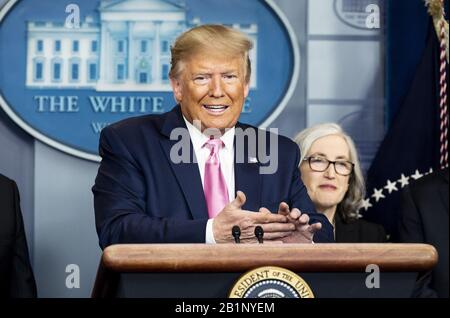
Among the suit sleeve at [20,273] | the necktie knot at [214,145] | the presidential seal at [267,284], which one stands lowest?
the suit sleeve at [20,273]

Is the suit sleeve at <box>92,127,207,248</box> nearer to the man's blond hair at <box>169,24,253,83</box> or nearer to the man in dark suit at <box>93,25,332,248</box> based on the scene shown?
the man in dark suit at <box>93,25,332,248</box>

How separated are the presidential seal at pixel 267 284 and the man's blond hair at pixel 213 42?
1.00 metres

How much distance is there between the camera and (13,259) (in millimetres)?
3180

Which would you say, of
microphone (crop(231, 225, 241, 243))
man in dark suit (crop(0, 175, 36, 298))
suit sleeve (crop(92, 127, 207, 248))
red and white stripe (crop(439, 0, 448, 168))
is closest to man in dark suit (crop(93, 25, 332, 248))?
suit sleeve (crop(92, 127, 207, 248))

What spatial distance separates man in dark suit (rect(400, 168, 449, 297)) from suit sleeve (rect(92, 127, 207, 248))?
4.15 ft

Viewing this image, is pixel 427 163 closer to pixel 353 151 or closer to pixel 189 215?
pixel 353 151

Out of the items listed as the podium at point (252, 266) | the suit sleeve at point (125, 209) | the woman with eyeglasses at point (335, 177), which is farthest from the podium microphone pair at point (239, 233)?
the woman with eyeglasses at point (335, 177)

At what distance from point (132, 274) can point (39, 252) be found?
6.39 feet

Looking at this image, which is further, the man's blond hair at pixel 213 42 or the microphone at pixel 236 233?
the man's blond hair at pixel 213 42

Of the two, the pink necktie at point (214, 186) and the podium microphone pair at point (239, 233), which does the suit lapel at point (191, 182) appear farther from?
the podium microphone pair at point (239, 233)

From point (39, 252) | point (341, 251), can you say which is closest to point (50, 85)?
point (39, 252)

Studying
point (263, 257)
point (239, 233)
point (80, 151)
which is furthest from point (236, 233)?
point (80, 151)

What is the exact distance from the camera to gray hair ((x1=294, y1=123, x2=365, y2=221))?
12.1 ft

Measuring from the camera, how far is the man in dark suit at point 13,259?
3.14 m
